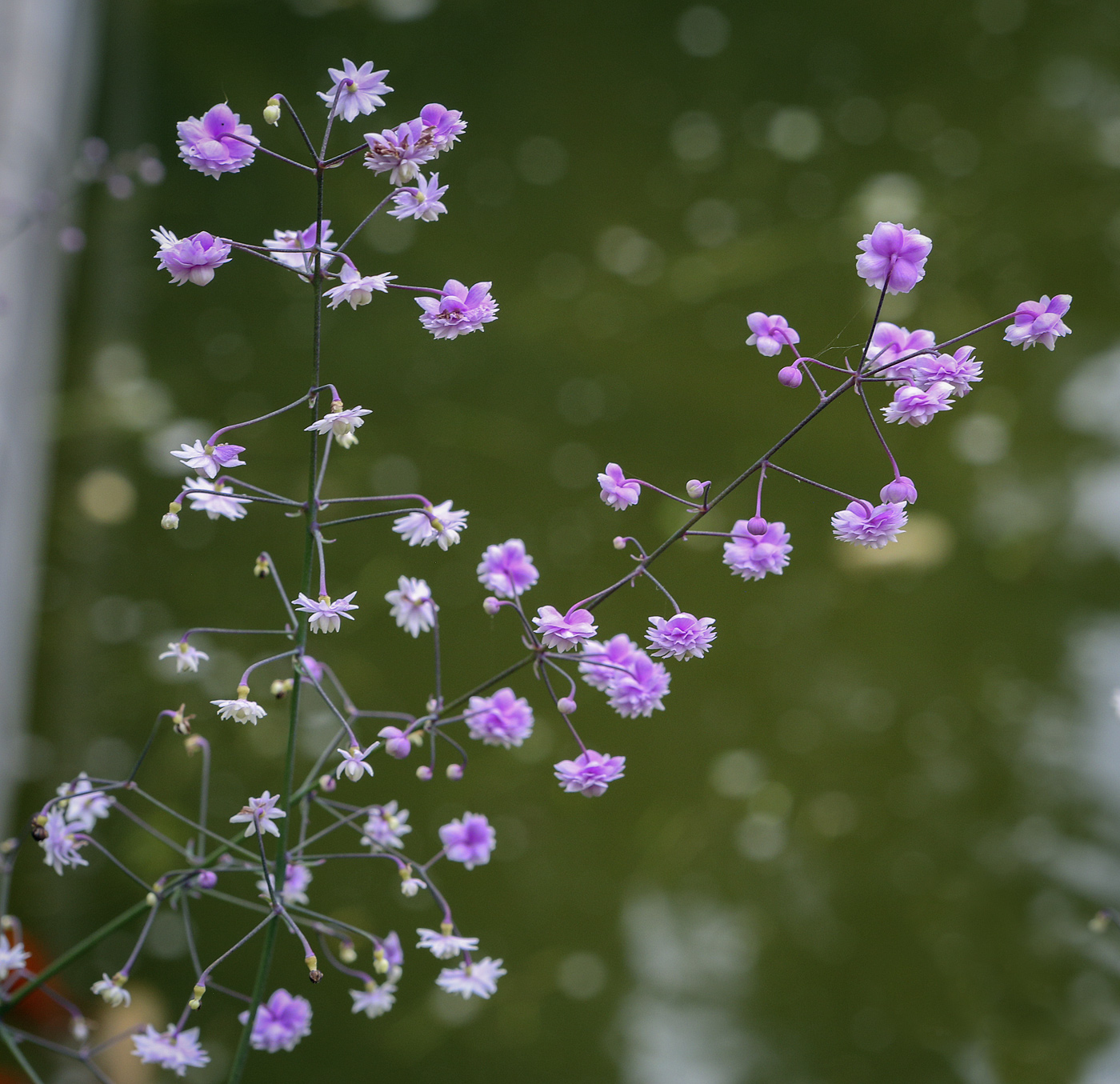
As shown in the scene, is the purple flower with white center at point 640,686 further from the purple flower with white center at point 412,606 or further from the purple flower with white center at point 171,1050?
the purple flower with white center at point 171,1050

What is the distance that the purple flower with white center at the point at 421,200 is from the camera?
45cm

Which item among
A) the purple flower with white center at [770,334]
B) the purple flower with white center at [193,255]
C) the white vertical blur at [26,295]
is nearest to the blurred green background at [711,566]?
the white vertical blur at [26,295]

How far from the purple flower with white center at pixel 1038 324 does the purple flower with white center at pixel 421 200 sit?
29 centimetres

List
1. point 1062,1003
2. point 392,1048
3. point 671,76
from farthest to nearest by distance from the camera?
point 671,76 → point 392,1048 → point 1062,1003

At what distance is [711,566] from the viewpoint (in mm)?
1099

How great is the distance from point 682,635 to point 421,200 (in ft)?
0.85

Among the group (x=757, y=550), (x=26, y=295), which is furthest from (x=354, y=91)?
(x=26, y=295)

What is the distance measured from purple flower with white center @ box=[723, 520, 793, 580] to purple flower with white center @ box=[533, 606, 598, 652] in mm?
82

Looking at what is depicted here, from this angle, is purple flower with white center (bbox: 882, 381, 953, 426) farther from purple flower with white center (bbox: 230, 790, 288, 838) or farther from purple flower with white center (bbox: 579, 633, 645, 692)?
purple flower with white center (bbox: 230, 790, 288, 838)

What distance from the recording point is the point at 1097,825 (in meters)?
0.99

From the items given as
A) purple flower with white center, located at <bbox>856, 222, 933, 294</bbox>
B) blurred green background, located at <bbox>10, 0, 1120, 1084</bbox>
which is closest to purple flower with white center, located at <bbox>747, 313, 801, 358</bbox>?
purple flower with white center, located at <bbox>856, 222, 933, 294</bbox>

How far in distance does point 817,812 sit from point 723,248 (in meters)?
0.71

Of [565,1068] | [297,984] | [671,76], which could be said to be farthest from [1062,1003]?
[671,76]

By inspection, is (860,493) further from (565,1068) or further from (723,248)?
(565,1068)
